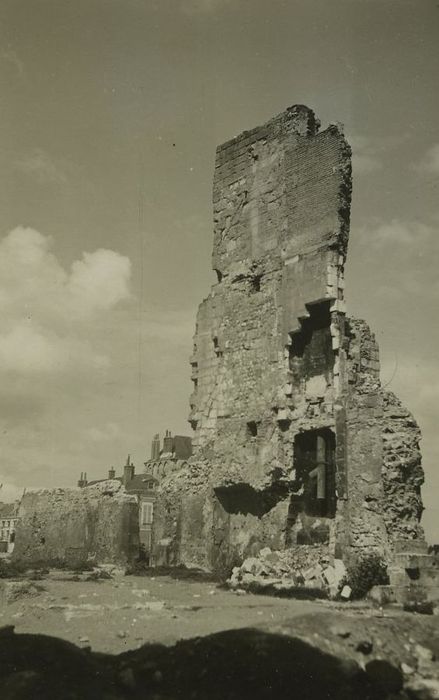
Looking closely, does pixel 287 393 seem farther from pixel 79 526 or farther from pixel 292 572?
pixel 79 526

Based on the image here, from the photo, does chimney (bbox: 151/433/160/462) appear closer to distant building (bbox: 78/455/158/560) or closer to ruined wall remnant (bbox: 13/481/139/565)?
distant building (bbox: 78/455/158/560)

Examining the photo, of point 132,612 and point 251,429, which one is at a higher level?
point 251,429

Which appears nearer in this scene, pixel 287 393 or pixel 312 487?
pixel 312 487

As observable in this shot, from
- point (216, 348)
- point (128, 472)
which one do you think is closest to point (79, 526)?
point (216, 348)

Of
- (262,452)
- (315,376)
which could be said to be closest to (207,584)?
(262,452)

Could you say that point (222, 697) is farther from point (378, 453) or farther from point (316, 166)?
point (316, 166)

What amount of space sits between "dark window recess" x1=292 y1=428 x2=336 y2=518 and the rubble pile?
1000mm

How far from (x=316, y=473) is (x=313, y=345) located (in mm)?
2635

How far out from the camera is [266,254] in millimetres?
13602

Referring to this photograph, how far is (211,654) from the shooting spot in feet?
16.6

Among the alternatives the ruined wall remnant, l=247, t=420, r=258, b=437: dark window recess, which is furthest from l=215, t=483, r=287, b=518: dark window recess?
the ruined wall remnant

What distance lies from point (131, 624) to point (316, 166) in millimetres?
9962

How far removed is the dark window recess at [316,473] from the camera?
11695mm

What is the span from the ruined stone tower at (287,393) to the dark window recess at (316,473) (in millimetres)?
20
